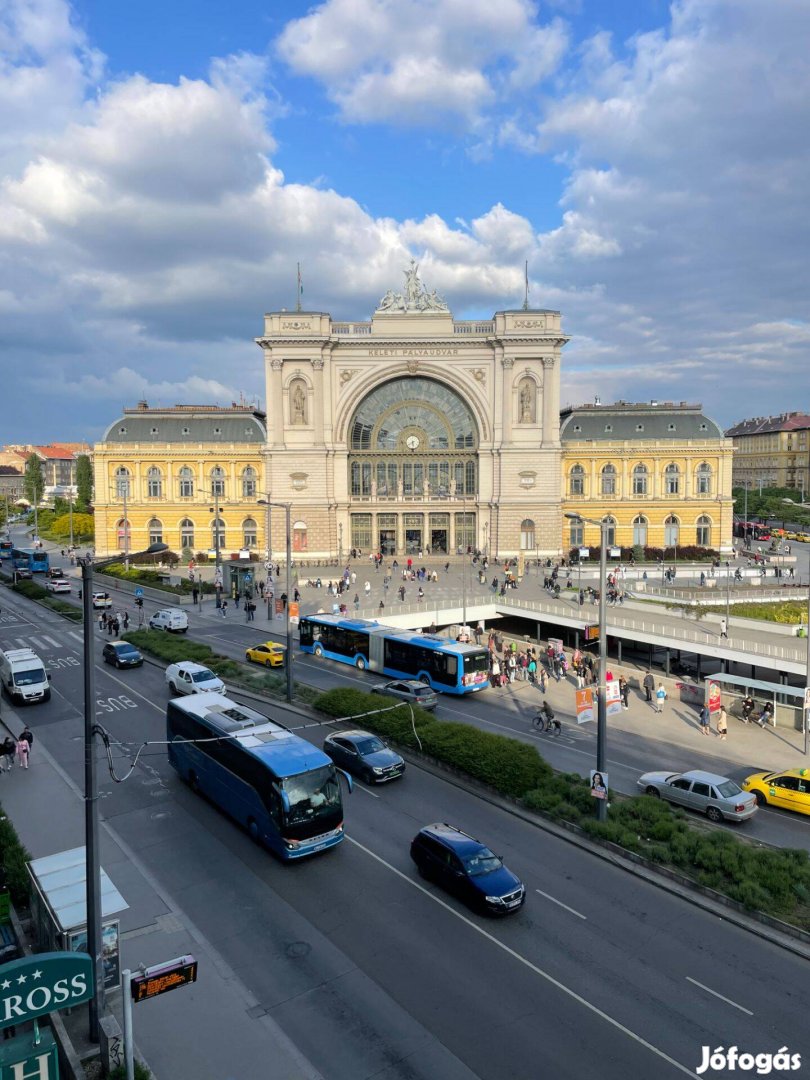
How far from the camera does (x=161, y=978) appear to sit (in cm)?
1124

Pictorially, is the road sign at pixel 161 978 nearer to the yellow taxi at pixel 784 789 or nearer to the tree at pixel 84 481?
the yellow taxi at pixel 784 789

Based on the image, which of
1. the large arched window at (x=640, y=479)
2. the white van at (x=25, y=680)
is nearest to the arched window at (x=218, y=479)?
the large arched window at (x=640, y=479)

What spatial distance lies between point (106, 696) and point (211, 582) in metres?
35.6

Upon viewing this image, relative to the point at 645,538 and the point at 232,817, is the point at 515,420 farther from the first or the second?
the point at 232,817

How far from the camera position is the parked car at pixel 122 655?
40344 millimetres

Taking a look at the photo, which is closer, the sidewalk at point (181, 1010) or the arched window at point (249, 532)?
the sidewalk at point (181, 1010)

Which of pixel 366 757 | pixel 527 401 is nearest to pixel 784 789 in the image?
pixel 366 757

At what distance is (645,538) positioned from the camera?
88.4 m

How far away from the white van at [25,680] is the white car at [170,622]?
13.8 metres

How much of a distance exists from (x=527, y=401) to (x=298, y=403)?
81.5ft

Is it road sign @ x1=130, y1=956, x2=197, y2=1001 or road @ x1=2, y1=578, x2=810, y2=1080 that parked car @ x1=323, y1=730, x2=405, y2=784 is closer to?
road @ x1=2, y1=578, x2=810, y2=1080

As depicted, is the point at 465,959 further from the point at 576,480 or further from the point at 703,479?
the point at 703,479

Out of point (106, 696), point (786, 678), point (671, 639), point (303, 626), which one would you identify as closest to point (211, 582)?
point (303, 626)

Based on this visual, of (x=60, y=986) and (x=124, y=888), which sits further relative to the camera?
(x=124, y=888)
